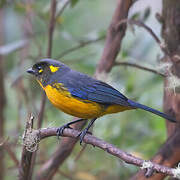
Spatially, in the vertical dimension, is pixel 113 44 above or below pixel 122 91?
above

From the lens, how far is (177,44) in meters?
2.57

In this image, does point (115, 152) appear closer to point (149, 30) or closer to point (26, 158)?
point (26, 158)

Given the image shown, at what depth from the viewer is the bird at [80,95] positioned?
267 centimetres

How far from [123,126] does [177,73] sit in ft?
3.63

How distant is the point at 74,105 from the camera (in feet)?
8.77

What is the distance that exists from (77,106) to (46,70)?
1.78 feet

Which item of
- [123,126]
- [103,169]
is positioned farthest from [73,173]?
[123,126]

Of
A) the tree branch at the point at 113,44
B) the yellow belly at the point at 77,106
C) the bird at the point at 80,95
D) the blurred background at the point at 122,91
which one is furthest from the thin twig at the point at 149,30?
the yellow belly at the point at 77,106

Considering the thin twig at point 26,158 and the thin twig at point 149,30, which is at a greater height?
the thin twig at point 149,30

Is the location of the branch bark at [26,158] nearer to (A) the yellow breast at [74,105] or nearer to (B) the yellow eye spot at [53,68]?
(A) the yellow breast at [74,105]

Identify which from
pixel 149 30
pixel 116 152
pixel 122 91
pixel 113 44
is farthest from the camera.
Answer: pixel 122 91

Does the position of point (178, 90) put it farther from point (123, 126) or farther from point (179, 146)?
point (123, 126)

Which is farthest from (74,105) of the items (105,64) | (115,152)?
(115,152)

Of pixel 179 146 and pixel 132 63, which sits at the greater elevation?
pixel 132 63
